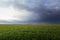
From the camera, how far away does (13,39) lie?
1831 cm

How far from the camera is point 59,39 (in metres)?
18.2

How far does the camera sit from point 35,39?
18031 mm

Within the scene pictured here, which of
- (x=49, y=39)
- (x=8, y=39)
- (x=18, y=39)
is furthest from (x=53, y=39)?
(x=8, y=39)

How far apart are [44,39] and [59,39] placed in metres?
1.84

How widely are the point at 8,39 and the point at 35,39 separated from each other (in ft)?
10.8

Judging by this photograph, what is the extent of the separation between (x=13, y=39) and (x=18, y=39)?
599 millimetres

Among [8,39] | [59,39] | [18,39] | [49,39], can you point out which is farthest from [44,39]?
[8,39]

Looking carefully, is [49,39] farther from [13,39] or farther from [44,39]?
[13,39]

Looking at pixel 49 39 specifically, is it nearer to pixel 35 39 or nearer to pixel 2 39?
pixel 35 39

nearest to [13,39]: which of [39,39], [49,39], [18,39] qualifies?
[18,39]

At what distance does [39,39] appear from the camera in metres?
18.1

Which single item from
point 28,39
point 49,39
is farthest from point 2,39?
point 49,39

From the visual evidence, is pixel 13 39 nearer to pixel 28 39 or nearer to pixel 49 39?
pixel 28 39

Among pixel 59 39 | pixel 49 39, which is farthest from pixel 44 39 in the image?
pixel 59 39
